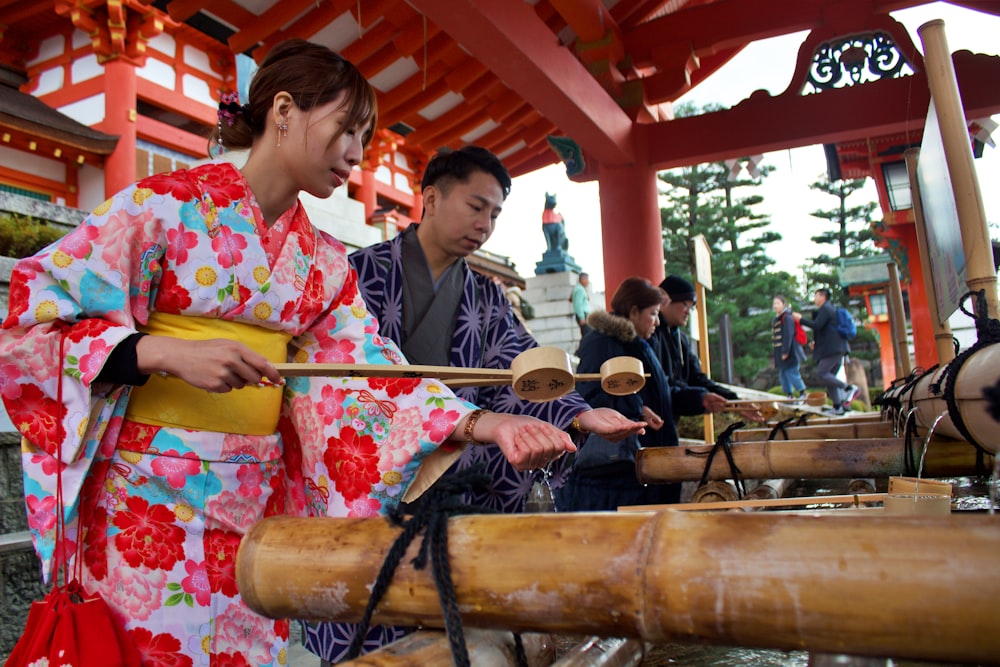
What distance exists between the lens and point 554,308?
14914mm

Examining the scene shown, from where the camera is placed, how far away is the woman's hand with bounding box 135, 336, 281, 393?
4.54 feet

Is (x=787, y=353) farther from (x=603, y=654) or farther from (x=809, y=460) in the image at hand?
(x=603, y=654)

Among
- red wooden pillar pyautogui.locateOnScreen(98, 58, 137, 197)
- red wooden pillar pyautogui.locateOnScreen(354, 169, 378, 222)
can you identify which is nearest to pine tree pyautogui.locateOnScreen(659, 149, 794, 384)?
red wooden pillar pyautogui.locateOnScreen(354, 169, 378, 222)

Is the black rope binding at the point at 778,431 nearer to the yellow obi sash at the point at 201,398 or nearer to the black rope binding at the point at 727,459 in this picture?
the black rope binding at the point at 727,459

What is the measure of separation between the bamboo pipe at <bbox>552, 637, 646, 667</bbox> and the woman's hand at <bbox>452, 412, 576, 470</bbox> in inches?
13.4

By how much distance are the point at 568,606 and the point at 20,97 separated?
11713mm

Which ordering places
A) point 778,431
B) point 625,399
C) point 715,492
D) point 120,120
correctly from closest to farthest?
point 715,492 → point 778,431 → point 625,399 → point 120,120

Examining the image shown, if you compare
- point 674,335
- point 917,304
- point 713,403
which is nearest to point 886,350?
point 917,304

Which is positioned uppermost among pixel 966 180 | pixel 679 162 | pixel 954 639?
pixel 679 162

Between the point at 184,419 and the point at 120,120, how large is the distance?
999 cm

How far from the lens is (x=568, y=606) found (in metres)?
0.91

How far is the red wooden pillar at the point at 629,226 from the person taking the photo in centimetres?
748

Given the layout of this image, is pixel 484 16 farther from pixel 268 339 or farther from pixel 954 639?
pixel 954 639

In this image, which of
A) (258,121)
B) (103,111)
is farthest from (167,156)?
(258,121)
